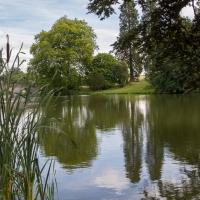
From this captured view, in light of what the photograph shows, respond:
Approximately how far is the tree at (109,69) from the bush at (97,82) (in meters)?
2.25

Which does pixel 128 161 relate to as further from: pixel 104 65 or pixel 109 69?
pixel 104 65

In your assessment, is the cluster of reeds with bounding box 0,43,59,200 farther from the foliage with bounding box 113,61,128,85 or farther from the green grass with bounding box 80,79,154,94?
the foliage with bounding box 113,61,128,85

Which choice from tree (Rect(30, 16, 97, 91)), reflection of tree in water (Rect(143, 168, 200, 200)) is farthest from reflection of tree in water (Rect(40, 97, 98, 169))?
tree (Rect(30, 16, 97, 91))

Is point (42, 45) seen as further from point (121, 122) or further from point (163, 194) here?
point (163, 194)

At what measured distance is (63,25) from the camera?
4934 centimetres

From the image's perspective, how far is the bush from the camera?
53.5 m

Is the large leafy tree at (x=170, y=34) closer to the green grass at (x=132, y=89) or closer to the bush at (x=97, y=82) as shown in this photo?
the green grass at (x=132, y=89)

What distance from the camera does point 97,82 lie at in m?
53.4

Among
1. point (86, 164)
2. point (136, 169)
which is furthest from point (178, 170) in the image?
point (86, 164)

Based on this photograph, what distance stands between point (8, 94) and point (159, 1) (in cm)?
651

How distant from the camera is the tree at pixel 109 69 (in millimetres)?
56312

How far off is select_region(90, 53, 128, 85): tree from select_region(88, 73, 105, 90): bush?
2.25 m

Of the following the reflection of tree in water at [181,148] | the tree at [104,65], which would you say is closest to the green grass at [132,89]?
the tree at [104,65]

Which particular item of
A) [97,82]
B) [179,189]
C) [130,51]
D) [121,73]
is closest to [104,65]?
[121,73]
